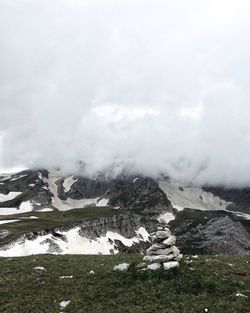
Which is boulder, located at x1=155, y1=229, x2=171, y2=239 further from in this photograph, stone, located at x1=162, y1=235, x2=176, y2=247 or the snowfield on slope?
the snowfield on slope

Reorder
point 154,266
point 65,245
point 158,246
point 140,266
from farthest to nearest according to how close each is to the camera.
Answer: point 65,245 < point 158,246 < point 140,266 < point 154,266

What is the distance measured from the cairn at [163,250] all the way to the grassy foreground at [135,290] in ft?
3.71

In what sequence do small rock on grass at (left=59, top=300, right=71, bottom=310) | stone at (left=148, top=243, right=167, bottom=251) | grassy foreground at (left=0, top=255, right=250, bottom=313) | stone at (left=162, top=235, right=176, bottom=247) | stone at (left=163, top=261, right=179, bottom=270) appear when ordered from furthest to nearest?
stone at (left=148, top=243, right=167, bottom=251)
stone at (left=162, top=235, right=176, bottom=247)
stone at (left=163, top=261, right=179, bottom=270)
small rock on grass at (left=59, top=300, right=71, bottom=310)
grassy foreground at (left=0, top=255, right=250, bottom=313)

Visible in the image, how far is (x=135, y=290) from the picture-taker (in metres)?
29.5

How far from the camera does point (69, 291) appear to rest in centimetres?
Result: 3011

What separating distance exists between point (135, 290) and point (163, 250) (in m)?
5.57

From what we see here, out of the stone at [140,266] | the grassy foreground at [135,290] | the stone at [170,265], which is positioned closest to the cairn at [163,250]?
the stone at [170,265]

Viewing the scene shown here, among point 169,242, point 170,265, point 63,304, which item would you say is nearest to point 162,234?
point 169,242

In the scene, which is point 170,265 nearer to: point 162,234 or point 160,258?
point 160,258

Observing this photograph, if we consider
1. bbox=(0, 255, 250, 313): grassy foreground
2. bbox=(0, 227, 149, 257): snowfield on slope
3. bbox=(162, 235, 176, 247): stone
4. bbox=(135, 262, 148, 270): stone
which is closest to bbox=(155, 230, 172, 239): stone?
bbox=(162, 235, 176, 247): stone

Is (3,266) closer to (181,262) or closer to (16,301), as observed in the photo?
(16,301)

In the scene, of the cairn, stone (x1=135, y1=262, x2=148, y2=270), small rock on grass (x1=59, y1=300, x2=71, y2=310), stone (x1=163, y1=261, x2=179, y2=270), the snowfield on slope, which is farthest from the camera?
the snowfield on slope

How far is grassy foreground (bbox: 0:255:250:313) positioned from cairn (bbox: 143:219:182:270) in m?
1.13

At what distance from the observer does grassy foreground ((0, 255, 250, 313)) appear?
88.7ft
